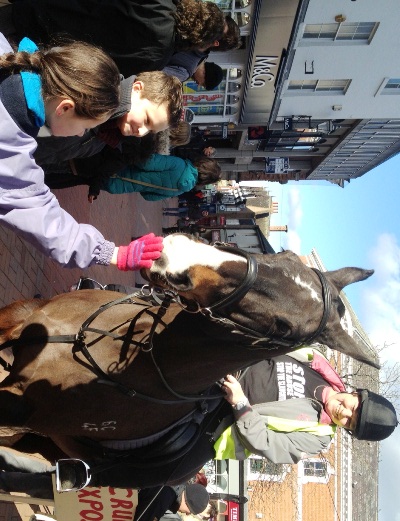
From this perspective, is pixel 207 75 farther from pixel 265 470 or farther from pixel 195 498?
pixel 265 470

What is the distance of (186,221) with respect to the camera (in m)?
20.1

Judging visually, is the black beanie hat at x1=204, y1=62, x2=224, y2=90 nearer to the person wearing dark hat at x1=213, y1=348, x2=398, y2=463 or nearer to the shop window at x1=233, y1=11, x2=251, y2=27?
the person wearing dark hat at x1=213, y1=348, x2=398, y2=463

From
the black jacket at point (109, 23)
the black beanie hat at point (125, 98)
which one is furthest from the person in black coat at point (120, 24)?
the black beanie hat at point (125, 98)

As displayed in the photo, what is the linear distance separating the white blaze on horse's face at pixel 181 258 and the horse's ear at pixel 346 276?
1.18 metres

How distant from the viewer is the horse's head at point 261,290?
3174 mm

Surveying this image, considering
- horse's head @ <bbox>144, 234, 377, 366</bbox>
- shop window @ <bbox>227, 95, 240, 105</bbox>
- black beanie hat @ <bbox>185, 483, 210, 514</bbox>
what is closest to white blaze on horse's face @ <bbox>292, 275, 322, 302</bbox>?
horse's head @ <bbox>144, 234, 377, 366</bbox>

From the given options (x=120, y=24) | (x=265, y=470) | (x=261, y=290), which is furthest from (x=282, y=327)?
(x=265, y=470)

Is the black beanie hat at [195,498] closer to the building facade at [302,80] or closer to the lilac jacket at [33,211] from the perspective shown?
the lilac jacket at [33,211]

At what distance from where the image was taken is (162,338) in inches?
150

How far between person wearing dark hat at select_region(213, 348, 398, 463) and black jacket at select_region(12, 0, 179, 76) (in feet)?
9.68

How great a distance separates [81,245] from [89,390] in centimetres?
132

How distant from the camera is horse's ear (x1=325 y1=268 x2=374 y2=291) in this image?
13.4ft

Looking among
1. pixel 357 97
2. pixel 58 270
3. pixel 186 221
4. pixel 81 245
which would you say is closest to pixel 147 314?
pixel 81 245

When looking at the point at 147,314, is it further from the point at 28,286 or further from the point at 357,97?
the point at 357,97
